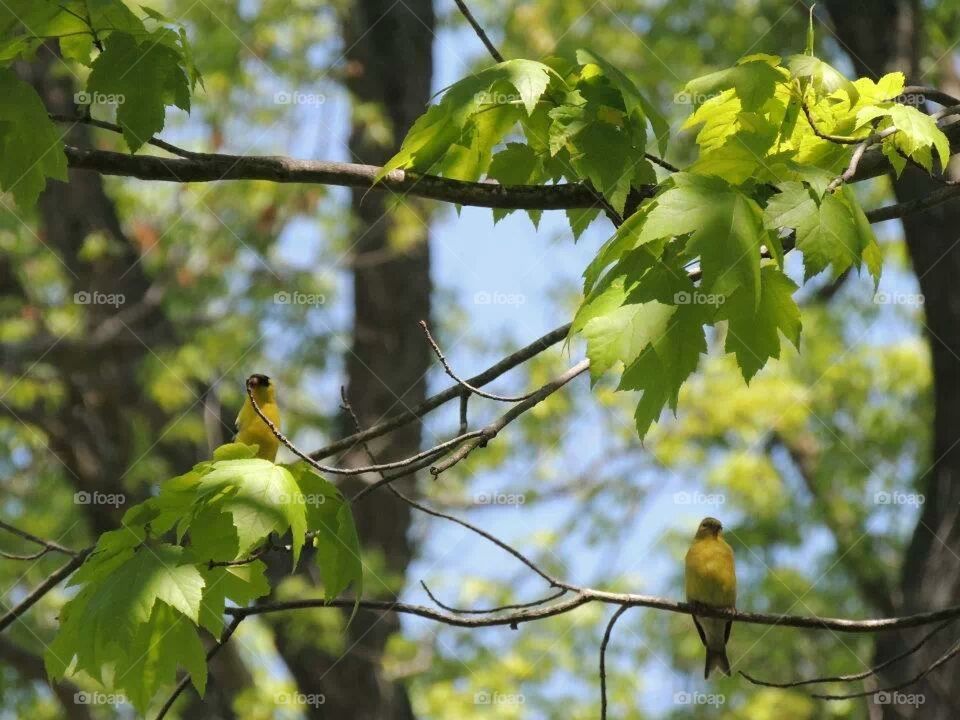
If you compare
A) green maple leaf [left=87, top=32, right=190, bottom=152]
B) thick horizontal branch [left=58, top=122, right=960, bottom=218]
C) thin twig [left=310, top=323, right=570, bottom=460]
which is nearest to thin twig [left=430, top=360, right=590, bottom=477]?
thin twig [left=310, top=323, right=570, bottom=460]

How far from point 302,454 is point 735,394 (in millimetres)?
9893

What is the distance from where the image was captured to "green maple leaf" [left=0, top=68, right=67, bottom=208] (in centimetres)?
256

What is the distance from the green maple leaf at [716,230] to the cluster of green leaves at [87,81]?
1.30 metres

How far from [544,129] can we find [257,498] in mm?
1189

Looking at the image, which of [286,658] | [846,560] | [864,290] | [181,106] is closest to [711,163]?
[181,106]

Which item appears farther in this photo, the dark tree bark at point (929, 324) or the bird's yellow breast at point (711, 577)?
the bird's yellow breast at point (711, 577)

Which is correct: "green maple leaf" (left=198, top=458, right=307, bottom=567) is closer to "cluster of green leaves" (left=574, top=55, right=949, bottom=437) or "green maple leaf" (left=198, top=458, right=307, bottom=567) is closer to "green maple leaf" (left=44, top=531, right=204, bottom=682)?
"green maple leaf" (left=44, top=531, right=204, bottom=682)

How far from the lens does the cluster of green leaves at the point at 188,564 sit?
218 cm

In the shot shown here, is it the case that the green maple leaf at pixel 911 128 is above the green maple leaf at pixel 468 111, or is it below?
below

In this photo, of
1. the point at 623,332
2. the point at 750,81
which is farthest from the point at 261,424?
the point at 623,332

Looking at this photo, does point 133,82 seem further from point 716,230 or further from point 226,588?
point 716,230

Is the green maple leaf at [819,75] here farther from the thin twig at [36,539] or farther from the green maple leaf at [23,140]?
the thin twig at [36,539]

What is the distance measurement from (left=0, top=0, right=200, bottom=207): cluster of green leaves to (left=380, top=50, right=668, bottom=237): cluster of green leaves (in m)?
0.59

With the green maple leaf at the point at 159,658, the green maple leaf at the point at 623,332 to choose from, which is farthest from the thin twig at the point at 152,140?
the green maple leaf at the point at 623,332
